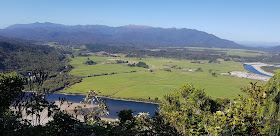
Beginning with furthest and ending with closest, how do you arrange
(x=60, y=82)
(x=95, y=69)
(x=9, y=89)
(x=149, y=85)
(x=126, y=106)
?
(x=95, y=69), (x=149, y=85), (x=60, y=82), (x=126, y=106), (x=9, y=89)

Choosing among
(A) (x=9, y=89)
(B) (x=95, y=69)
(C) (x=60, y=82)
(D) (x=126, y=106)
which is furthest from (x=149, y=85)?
(A) (x=9, y=89)

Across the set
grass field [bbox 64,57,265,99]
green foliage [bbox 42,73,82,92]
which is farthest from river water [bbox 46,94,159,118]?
green foliage [bbox 42,73,82,92]

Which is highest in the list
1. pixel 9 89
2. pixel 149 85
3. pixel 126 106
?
pixel 9 89

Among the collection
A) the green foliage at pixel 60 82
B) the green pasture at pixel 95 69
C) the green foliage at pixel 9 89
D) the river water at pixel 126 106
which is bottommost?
the river water at pixel 126 106

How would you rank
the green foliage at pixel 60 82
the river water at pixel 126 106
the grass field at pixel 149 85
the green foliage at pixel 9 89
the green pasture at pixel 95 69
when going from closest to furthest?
the green foliage at pixel 9 89, the river water at pixel 126 106, the grass field at pixel 149 85, the green foliage at pixel 60 82, the green pasture at pixel 95 69

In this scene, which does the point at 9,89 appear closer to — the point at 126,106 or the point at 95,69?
the point at 126,106

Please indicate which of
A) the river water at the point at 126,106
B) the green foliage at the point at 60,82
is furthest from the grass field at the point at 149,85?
the river water at the point at 126,106

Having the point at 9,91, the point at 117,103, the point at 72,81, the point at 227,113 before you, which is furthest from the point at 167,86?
the point at 227,113

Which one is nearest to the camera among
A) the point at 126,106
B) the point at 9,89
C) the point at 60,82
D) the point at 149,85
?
the point at 9,89

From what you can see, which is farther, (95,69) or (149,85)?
(95,69)

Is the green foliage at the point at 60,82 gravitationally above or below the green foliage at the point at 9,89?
below

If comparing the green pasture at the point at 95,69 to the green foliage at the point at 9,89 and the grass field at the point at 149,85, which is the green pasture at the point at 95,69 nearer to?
the grass field at the point at 149,85

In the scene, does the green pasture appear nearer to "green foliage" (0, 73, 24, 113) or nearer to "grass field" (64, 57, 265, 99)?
"grass field" (64, 57, 265, 99)
